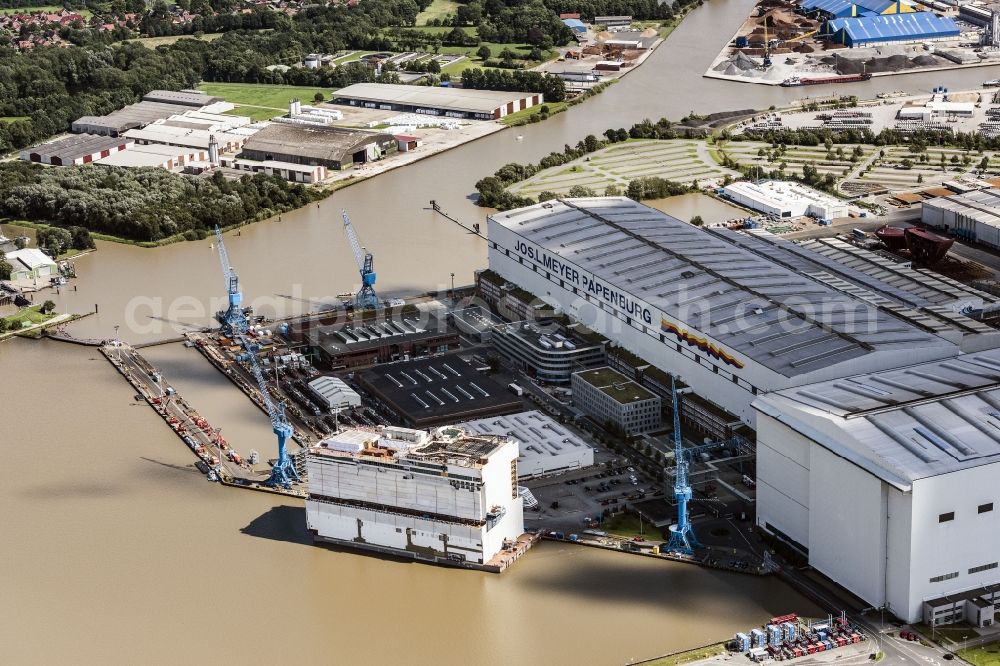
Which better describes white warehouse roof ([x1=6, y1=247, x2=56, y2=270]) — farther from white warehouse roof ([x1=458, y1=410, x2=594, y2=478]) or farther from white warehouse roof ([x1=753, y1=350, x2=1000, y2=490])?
white warehouse roof ([x1=753, y1=350, x2=1000, y2=490])

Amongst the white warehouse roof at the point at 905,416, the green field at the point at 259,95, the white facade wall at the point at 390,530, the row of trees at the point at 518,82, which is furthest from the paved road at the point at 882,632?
the green field at the point at 259,95

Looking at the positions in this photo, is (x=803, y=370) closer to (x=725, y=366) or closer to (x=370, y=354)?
(x=725, y=366)

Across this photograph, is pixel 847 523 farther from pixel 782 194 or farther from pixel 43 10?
pixel 43 10

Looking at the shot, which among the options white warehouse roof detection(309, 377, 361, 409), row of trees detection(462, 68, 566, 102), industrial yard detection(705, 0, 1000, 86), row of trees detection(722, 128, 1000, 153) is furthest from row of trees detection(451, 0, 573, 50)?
white warehouse roof detection(309, 377, 361, 409)

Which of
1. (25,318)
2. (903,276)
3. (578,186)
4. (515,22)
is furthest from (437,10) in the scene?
(903,276)

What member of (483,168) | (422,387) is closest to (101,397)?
(422,387)

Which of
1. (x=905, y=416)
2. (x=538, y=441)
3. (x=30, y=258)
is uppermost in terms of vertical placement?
(x=905, y=416)
